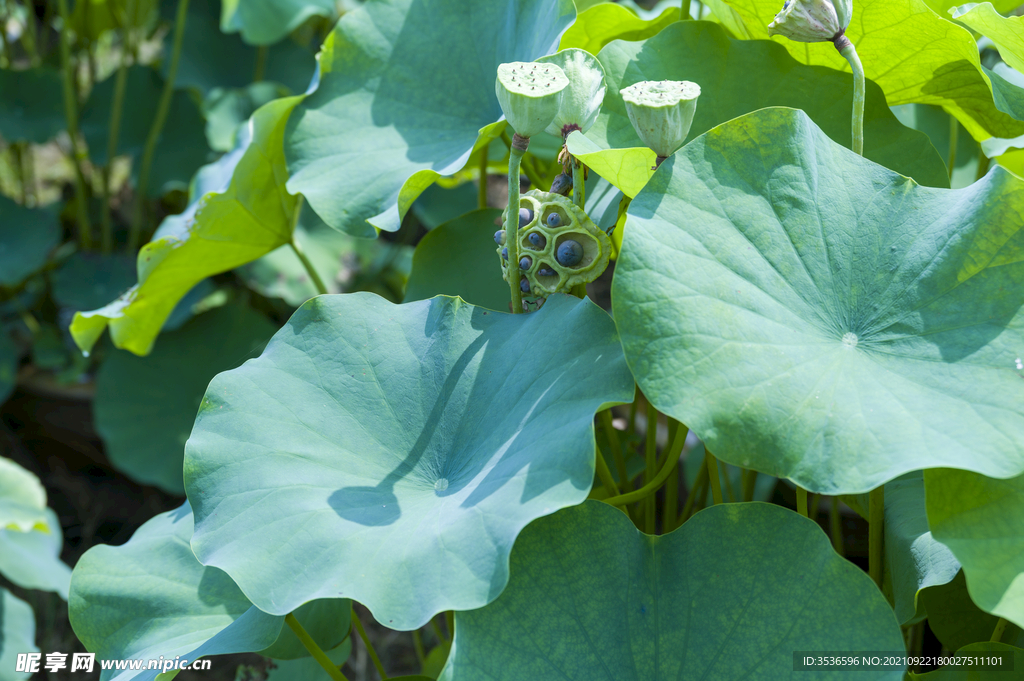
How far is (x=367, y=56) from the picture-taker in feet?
3.48

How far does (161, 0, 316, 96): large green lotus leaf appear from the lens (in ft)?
7.32

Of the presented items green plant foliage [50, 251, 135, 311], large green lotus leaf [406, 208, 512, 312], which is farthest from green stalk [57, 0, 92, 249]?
large green lotus leaf [406, 208, 512, 312]

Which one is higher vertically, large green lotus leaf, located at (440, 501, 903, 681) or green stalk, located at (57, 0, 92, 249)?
large green lotus leaf, located at (440, 501, 903, 681)

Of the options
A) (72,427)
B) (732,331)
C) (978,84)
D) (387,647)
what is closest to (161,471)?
(72,427)

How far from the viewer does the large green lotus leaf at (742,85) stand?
32.5 inches

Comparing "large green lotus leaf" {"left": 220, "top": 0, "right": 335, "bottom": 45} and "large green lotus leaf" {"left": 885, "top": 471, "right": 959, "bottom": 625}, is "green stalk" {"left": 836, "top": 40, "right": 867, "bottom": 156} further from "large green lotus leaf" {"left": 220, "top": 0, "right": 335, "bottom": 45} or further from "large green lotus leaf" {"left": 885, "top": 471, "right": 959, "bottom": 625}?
"large green lotus leaf" {"left": 220, "top": 0, "right": 335, "bottom": 45}

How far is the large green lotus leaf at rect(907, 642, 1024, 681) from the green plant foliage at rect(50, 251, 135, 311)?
1912 mm

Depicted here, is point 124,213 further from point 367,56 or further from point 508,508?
point 508,508

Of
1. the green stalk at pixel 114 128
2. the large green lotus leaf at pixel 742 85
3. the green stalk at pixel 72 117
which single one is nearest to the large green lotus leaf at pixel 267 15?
the green stalk at pixel 114 128

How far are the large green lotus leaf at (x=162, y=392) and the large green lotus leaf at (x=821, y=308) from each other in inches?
58.4

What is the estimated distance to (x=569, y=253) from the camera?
2.27ft

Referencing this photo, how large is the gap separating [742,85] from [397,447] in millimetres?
568

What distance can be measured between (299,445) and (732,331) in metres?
0.42

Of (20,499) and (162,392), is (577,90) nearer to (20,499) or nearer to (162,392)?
(20,499)
